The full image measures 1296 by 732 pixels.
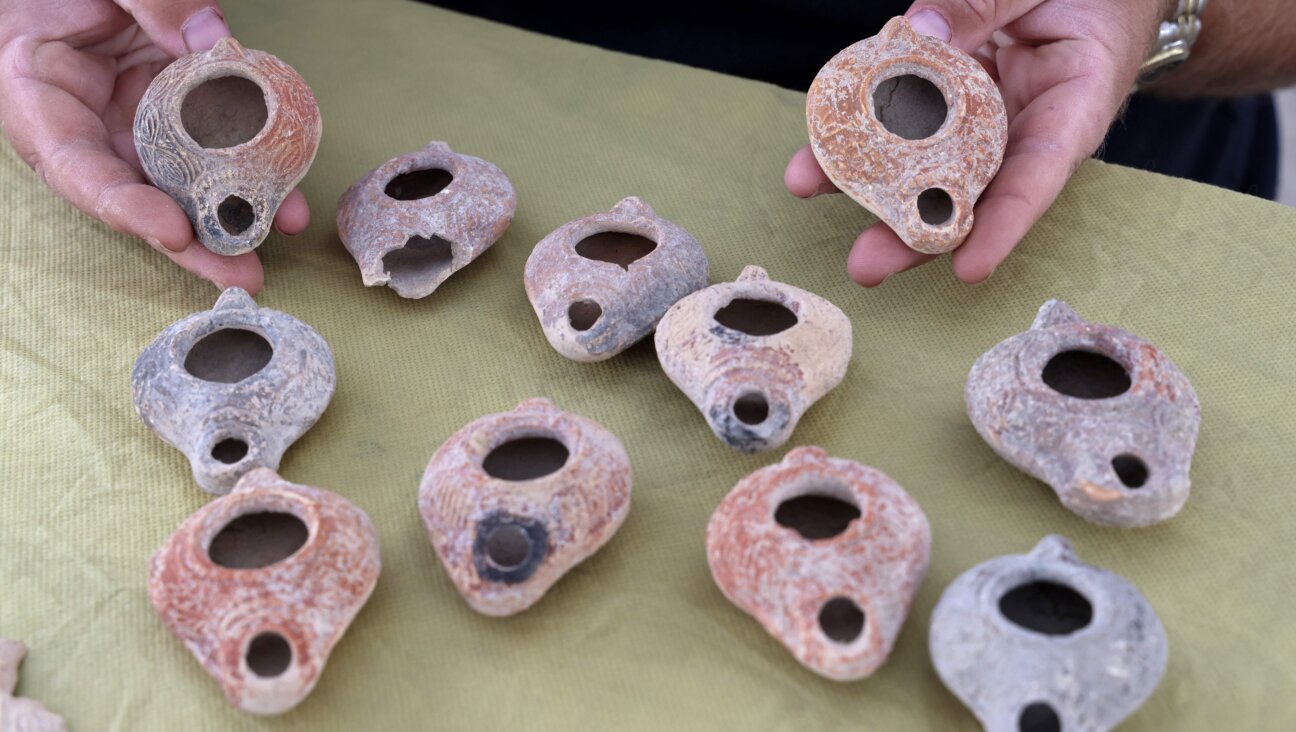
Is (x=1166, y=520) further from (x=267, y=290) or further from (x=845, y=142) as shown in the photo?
(x=267, y=290)

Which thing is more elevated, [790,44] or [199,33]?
[199,33]

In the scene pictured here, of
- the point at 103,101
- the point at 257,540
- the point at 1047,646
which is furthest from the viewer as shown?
the point at 103,101

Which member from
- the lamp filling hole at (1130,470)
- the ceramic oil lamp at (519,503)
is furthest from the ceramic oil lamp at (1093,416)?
the ceramic oil lamp at (519,503)

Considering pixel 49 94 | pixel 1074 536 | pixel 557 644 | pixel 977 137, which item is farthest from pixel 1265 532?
pixel 49 94

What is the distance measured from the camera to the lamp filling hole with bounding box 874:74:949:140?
194cm

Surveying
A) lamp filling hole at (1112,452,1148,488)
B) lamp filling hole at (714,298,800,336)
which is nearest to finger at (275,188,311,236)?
lamp filling hole at (714,298,800,336)

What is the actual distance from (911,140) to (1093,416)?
51 centimetres

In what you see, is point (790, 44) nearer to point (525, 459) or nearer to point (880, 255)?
point (880, 255)

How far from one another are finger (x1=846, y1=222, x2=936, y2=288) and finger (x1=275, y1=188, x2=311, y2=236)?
2.86 ft

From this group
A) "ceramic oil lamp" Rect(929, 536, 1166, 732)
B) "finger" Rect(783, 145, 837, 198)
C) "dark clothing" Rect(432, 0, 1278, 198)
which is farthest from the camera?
"dark clothing" Rect(432, 0, 1278, 198)

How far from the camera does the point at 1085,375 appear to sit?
1729 millimetres

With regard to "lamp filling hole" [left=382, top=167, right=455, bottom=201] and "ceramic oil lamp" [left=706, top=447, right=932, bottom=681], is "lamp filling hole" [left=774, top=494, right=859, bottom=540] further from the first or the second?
"lamp filling hole" [left=382, top=167, right=455, bottom=201]

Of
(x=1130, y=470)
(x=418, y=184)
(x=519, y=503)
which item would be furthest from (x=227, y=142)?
(x=1130, y=470)

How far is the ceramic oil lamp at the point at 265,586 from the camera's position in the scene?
1.41m
